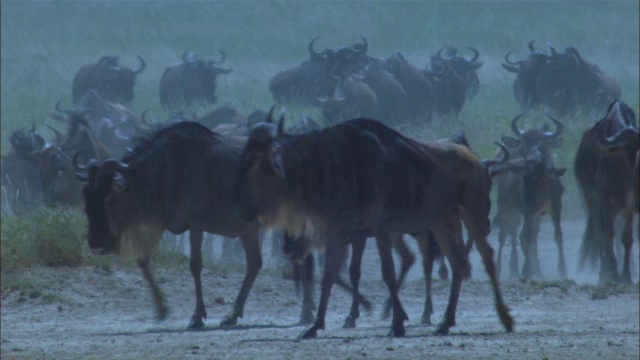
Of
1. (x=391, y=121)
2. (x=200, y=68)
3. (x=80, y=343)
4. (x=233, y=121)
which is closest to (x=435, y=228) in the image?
(x=80, y=343)

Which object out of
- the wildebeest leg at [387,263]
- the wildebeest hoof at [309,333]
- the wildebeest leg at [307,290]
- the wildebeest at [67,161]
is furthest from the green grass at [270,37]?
the wildebeest hoof at [309,333]

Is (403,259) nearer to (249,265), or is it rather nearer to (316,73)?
(249,265)

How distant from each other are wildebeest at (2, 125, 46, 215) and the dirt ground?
652cm

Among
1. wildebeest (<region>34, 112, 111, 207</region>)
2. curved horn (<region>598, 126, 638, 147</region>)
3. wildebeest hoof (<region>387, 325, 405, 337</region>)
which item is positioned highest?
wildebeest (<region>34, 112, 111, 207</region>)

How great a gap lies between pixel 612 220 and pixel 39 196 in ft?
29.1

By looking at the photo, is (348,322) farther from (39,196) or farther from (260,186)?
(39,196)

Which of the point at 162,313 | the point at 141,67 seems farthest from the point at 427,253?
the point at 141,67

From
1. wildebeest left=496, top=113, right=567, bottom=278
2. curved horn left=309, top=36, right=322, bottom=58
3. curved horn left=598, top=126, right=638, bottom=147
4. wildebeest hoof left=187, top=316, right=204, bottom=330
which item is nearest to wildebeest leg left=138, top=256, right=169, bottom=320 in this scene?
wildebeest hoof left=187, top=316, right=204, bottom=330

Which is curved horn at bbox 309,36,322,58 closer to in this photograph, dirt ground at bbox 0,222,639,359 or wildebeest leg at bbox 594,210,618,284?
dirt ground at bbox 0,222,639,359

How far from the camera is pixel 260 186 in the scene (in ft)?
40.1

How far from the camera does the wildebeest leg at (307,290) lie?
44.0 feet

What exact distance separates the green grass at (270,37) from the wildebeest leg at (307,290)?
17758mm

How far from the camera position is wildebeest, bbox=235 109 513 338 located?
12164 millimetres

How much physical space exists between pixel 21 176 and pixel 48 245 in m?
8.25
